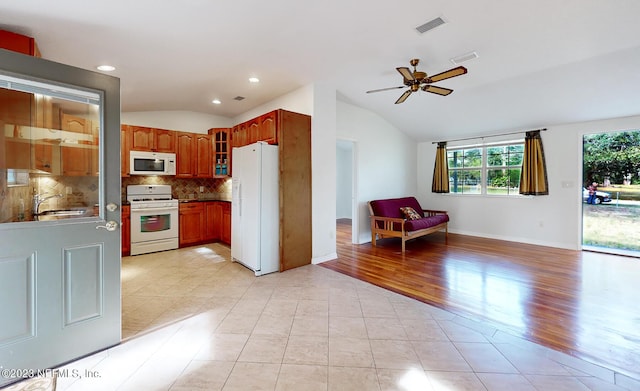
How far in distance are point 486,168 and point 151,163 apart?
6.78 meters

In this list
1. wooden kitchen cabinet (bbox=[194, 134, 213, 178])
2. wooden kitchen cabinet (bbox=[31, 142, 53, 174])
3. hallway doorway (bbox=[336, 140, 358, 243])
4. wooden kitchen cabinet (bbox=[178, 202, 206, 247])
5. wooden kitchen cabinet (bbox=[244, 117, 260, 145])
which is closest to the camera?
wooden kitchen cabinet (bbox=[31, 142, 53, 174])

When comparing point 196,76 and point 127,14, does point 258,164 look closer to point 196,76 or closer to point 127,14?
point 196,76

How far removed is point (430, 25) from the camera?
8.82ft

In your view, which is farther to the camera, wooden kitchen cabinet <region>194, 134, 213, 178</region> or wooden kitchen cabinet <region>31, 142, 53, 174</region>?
wooden kitchen cabinet <region>194, 134, 213, 178</region>

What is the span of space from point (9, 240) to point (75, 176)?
55cm

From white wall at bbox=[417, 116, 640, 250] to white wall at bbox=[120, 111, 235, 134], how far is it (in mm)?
5935

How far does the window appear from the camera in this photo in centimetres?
573

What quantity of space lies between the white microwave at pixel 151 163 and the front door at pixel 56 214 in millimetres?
2879

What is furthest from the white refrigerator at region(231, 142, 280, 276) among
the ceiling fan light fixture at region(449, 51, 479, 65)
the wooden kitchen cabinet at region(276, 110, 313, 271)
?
the ceiling fan light fixture at region(449, 51, 479, 65)

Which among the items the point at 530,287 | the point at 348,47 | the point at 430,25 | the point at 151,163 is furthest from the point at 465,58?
the point at 151,163

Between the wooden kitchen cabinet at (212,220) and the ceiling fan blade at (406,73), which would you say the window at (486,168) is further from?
the wooden kitchen cabinet at (212,220)

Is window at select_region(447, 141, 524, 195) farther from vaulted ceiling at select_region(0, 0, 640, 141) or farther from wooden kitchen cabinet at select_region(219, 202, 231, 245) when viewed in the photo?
wooden kitchen cabinet at select_region(219, 202, 231, 245)

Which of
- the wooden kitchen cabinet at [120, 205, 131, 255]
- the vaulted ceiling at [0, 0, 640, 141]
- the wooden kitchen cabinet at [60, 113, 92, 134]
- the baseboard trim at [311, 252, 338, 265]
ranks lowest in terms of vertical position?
the baseboard trim at [311, 252, 338, 265]

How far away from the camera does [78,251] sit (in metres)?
1.87
